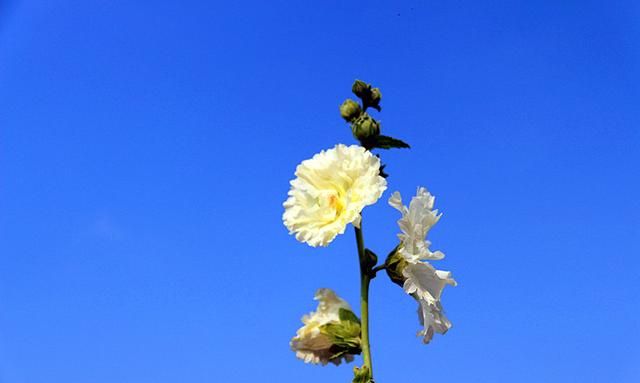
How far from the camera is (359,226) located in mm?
2795

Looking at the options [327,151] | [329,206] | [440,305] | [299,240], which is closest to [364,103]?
[327,151]

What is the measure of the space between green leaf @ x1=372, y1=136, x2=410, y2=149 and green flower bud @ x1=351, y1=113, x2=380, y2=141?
1.4 inches

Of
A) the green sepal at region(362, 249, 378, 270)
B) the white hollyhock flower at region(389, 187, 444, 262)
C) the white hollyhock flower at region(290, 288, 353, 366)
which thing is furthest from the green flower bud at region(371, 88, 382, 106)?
the white hollyhock flower at region(290, 288, 353, 366)

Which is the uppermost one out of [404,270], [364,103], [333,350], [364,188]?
[364,103]

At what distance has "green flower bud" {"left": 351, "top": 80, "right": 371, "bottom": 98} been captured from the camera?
3106 mm

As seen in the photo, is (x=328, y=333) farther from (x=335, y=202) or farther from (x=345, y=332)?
(x=335, y=202)

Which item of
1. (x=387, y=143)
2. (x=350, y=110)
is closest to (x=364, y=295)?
(x=387, y=143)

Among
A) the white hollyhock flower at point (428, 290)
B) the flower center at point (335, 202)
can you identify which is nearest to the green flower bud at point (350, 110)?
the flower center at point (335, 202)

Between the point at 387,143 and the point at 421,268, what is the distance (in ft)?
2.02

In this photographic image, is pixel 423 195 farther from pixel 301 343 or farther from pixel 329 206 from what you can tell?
pixel 301 343

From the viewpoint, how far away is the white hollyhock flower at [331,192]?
2744mm

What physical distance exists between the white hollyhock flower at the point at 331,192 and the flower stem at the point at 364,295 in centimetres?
14

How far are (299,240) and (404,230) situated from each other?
470 mm

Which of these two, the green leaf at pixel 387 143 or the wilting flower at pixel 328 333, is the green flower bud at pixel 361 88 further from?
the wilting flower at pixel 328 333
